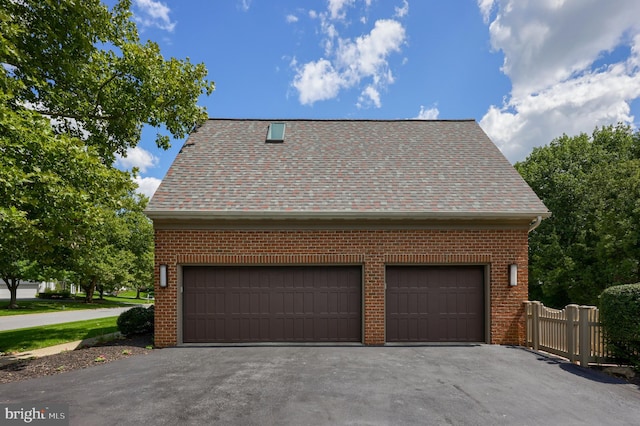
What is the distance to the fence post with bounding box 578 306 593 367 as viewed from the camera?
776 cm

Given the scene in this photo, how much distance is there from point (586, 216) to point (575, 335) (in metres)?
18.9

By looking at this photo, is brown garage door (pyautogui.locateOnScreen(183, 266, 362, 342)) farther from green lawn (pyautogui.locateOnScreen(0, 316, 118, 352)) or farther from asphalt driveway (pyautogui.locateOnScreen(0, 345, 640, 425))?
green lawn (pyautogui.locateOnScreen(0, 316, 118, 352))

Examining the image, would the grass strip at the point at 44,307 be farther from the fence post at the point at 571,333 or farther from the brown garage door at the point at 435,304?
the fence post at the point at 571,333

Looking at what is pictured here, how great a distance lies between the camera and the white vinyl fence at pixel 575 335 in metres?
7.80

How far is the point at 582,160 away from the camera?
2694 cm

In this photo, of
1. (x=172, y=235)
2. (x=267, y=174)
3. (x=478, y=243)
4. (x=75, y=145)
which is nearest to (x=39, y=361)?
(x=172, y=235)

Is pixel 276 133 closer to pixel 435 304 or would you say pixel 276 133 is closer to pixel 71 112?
pixel 71 112

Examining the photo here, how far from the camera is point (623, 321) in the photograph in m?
7.21

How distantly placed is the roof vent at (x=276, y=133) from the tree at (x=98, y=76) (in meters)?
2.70

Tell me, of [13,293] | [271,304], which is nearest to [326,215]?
[271,304]

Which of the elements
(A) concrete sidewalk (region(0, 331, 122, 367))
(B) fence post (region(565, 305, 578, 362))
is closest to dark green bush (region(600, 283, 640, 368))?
(B) fence post (region(565, 305, 578, 362))

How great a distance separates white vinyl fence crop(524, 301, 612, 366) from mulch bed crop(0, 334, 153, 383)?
10.2 meters

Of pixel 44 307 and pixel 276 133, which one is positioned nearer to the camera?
pixel 276 133

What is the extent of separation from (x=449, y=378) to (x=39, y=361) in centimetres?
926
